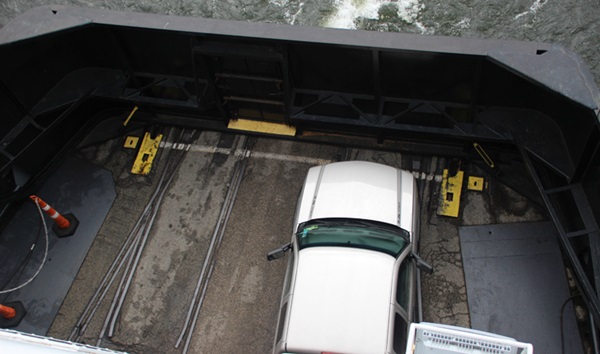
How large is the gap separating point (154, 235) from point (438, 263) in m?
3.80

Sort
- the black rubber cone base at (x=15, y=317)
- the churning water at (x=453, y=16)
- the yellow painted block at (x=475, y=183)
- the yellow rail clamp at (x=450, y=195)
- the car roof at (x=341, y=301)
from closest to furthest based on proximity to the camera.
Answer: the car roof at (x=341, y=301) < the black rubber cone base at (x=15, y=317) < the yellow rail clamp at (x=450, y=195) < the yellow painted block at (x=475, y=183) < the churning water at (x=453, y=16)

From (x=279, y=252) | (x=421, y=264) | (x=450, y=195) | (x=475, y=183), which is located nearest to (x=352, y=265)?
(x=421, y=264)

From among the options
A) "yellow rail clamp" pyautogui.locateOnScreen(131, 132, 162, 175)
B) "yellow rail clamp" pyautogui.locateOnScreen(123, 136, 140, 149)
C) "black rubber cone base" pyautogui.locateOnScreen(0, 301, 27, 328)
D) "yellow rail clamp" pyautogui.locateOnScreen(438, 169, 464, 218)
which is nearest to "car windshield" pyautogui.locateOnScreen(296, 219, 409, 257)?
"yellow rail clamp" pyautogui.locateOnScreen(438, 169, 464, 218)

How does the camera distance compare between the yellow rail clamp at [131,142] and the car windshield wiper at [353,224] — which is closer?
the car windshield wiper at [353,224]

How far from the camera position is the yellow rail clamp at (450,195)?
7391 millimetres

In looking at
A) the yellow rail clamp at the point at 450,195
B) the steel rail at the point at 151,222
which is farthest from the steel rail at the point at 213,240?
the yellow rail clamp at the point at 450,195

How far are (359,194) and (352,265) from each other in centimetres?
104

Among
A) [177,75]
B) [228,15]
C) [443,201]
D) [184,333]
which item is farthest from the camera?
[228,15]

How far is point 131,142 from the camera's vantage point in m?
8.49

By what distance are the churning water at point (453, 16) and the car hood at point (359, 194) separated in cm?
625

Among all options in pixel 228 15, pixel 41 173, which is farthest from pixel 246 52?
pixel 228 15

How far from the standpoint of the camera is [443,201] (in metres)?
7.48

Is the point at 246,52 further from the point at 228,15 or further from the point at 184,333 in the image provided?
the point at 228,15

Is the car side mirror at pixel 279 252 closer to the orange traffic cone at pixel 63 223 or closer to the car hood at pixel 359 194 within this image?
the car hood at pixel 359 194
